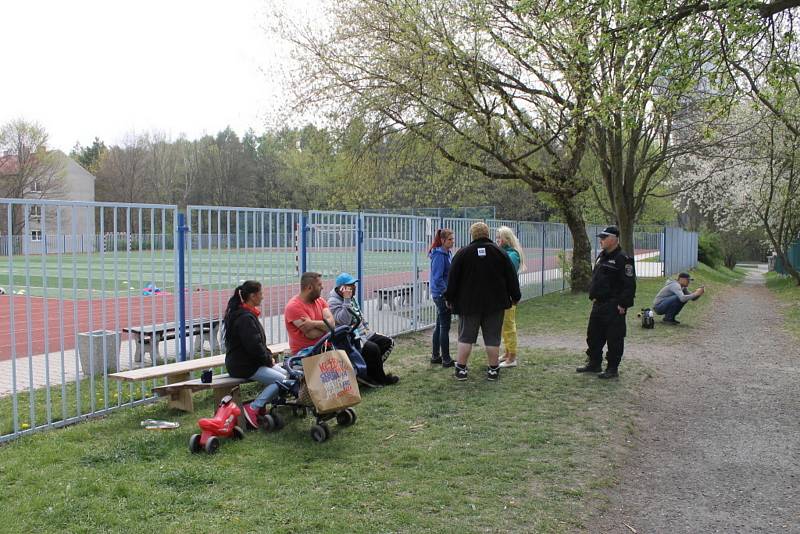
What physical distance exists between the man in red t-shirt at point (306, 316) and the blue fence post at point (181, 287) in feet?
4.62

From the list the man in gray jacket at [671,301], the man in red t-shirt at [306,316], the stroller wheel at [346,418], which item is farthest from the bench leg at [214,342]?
the man in gray jacket at [671,301]

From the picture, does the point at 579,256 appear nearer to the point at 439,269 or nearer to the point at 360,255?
the point at 360,255

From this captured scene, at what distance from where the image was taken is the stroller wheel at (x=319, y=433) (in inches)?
227

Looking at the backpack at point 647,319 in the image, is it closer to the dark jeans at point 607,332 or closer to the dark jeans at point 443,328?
the dark jeans at point 607,332

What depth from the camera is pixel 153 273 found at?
723cm

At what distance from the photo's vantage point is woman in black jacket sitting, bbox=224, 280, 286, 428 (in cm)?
622

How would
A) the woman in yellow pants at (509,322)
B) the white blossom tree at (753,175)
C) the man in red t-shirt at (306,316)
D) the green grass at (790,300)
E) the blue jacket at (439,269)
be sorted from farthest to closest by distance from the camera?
the white blossom tree at (753,175)
the green grass at (790,300)
the blue jacket at (439,269)
the woman in yellow pants at (509,322)
the man in red t-shirt at (306,316)

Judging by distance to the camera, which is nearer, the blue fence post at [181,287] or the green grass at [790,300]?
the blue fence post at [181,287]

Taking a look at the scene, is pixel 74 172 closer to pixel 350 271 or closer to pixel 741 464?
pixel 350 271

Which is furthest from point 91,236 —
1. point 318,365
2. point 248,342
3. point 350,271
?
point 350,271

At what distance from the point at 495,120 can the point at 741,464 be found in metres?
12.2

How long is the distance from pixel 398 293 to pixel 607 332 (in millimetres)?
4177

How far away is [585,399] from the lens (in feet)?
24.8

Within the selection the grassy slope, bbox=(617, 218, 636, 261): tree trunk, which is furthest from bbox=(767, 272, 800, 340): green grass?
the grassy slope
